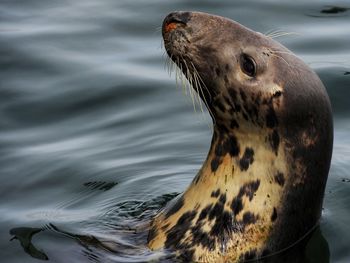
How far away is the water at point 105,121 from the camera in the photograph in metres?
7.76

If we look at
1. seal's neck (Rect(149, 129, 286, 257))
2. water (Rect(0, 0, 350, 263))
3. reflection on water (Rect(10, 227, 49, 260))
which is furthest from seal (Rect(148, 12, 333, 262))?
reflection on water (Rect(10, 227, 49, 260))

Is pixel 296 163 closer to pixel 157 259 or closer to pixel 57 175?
pixel 157 259

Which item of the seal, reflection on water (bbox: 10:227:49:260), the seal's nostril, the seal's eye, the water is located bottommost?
reflection on water (bbox: 10:227:49:260)

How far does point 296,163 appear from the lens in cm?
705

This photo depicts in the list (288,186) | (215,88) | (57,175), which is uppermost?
(215,88)

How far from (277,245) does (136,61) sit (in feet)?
15.1

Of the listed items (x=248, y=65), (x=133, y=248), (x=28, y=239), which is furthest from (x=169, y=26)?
(x=28, y=239)

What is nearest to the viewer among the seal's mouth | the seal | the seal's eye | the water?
the seal

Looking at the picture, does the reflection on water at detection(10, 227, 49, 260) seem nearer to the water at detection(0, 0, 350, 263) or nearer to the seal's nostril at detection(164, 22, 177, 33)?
the water at detection(0, 0, 350, 263)

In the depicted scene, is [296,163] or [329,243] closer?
[296,163]

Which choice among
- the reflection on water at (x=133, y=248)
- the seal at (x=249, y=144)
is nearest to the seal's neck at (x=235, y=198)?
the seal at (x=249, y=144)

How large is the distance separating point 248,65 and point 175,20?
585mm

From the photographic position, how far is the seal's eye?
7133 mm

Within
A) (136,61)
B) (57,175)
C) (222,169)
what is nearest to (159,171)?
(57,175)
